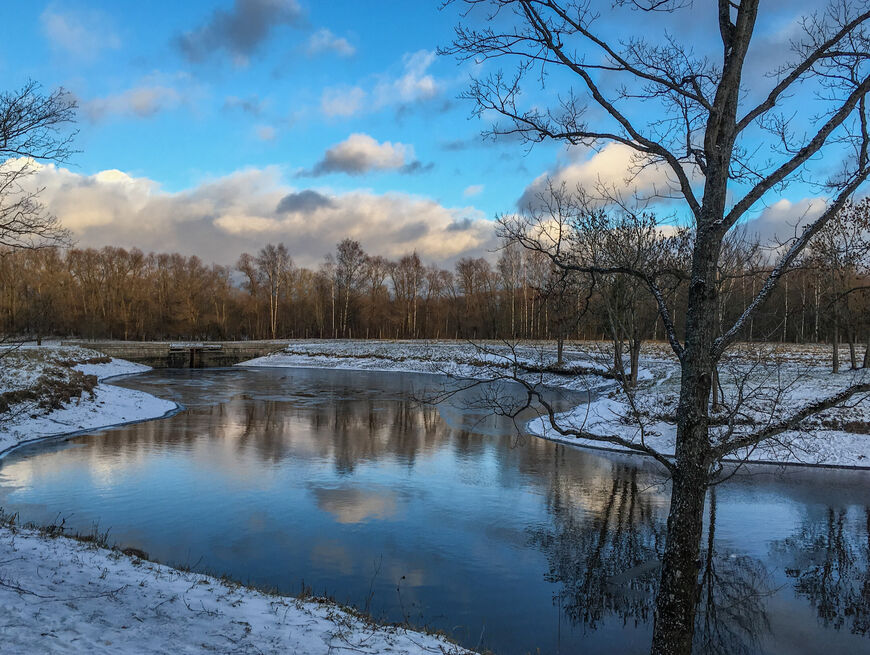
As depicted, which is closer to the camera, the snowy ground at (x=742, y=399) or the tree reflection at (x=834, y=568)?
the snowy ground at (x=742, y=399)

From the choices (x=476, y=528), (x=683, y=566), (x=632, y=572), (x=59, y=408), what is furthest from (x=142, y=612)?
(x=59, y=408)

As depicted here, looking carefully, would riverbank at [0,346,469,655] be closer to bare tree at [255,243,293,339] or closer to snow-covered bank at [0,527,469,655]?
snow-covered bank at [0,527,469,655]

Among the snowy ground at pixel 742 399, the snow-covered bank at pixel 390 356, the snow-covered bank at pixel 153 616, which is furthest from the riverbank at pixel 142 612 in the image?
the snow-covered bank at pixel 390 356

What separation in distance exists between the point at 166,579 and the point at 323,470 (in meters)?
9.16

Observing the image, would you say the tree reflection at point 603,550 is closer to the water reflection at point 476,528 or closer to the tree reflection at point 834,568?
the water reflection at point 476,528

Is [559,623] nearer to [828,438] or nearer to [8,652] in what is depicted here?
[8,652]

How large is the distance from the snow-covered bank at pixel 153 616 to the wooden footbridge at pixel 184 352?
56.3 metres

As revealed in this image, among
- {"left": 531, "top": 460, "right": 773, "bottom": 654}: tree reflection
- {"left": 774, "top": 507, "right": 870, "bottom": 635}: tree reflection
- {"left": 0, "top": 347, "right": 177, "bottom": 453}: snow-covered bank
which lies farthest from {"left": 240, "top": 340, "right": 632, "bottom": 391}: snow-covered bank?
{"left": 774, "top": 507, "right": 870, "bottom": 635}: tree reflection

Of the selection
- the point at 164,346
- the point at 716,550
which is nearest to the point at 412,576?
the point at 716,550

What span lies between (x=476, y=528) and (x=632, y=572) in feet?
11.0

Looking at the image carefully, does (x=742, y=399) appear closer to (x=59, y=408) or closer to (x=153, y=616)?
(x=153, y=616)

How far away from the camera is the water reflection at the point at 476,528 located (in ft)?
28.2

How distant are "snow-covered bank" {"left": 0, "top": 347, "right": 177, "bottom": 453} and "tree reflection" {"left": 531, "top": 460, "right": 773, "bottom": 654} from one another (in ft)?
53.2

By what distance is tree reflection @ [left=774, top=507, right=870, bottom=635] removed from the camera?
8852 mm
